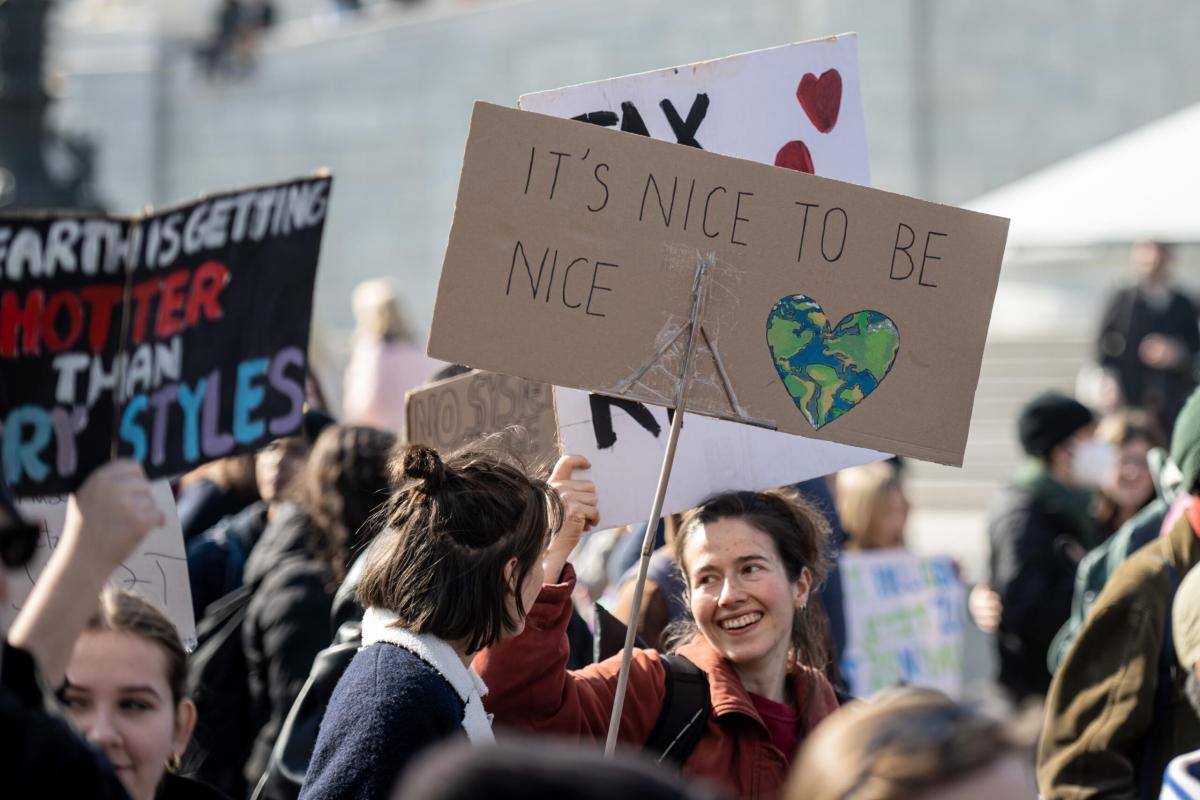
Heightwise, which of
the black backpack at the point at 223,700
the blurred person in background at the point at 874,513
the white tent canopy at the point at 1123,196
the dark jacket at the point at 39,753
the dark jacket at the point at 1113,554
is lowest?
the black backpack at the point at 223,700

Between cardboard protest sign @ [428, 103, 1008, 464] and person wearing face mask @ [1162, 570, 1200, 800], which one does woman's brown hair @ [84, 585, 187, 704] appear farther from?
person wearing face mask @ [1162, 570, 1200, 800]

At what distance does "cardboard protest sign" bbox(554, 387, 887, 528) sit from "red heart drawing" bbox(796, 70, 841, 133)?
0.68 meters

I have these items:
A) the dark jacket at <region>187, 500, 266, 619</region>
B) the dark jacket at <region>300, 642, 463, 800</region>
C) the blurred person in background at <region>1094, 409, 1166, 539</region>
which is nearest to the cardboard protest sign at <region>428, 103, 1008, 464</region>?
the dark jacket at <region>300, 642, 463, 800</region>

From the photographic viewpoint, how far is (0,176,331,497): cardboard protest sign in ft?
9.18

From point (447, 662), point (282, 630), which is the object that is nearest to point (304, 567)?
point (282, 630)

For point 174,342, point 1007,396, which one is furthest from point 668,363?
point 1007,396

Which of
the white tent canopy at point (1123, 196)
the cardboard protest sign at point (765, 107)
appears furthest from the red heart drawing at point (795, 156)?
the white tent canopy at point (1123, 196)

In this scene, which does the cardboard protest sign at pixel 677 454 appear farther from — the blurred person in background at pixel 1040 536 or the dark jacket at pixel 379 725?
the blurred person in background at pixel 1040 536

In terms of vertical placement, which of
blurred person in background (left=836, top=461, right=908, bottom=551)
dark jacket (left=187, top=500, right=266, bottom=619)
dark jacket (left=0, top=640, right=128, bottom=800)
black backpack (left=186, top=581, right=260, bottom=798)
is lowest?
black backpack (left=186, top=581, right=260, bottom=798)

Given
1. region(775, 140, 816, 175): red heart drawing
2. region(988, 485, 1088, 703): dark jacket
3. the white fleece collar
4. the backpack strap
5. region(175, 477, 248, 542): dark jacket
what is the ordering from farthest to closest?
region(988, 485, 1088, 703): dark jacket, region(175, 477, 248, 542): dark jacket, region(775, 140, 816, 175): red heart drawing, the backpack strap, the white fleece collar

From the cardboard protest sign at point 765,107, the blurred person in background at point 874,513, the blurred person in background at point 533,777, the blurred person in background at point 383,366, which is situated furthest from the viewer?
the blurred person in background at point 383,366

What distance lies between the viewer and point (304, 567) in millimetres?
4582

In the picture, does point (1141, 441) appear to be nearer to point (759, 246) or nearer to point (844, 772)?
point (759, 246)

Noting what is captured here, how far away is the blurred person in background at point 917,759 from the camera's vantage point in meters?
1.76
